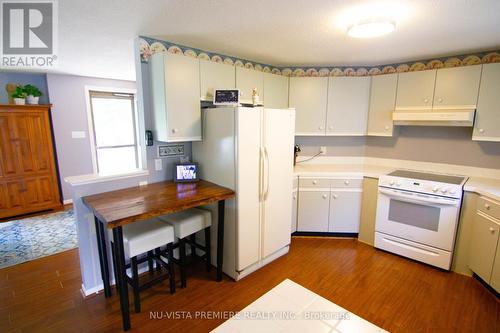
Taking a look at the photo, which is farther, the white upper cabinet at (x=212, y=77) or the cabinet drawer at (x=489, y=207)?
the white upper cabinet at (x=212, y=77)

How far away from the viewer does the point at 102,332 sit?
1860 mm

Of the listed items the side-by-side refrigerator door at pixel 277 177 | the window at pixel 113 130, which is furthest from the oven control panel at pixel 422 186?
the window at pixel 113 130

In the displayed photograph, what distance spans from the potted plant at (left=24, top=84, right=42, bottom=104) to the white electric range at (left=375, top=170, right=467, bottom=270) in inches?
198

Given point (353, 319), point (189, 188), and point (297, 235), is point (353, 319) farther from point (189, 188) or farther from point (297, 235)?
point (297, 235)

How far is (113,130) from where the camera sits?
16.7ft

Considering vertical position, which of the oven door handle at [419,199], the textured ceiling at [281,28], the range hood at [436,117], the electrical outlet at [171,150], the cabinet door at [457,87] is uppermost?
the textured ceiling at [281,28]

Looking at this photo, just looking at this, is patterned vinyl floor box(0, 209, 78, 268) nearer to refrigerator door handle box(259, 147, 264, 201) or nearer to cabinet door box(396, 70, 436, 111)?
refrigerator door handle box(259, 147, 264, 201)

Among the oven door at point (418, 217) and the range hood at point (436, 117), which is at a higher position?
the range hood at point (436, 117)

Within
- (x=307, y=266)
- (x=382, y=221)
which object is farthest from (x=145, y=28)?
(x=382, y=221)

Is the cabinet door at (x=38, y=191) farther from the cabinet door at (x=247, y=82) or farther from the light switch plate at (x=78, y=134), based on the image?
the cabinet door at (x=247, y=82)

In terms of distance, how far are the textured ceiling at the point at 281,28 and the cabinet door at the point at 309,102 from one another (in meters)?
0.33

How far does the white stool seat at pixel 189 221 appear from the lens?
2207mm

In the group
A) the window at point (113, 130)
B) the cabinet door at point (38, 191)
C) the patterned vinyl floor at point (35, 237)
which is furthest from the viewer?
the window at point (113, 130)

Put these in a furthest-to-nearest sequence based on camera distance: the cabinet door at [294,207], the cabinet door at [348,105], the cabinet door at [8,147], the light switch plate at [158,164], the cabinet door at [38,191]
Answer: the cabinet door at [38,191], the cabinet door at [8,147], the cabinet door at [348,105], the cabinet door at [294,207], the light switch plate at [158,164]
